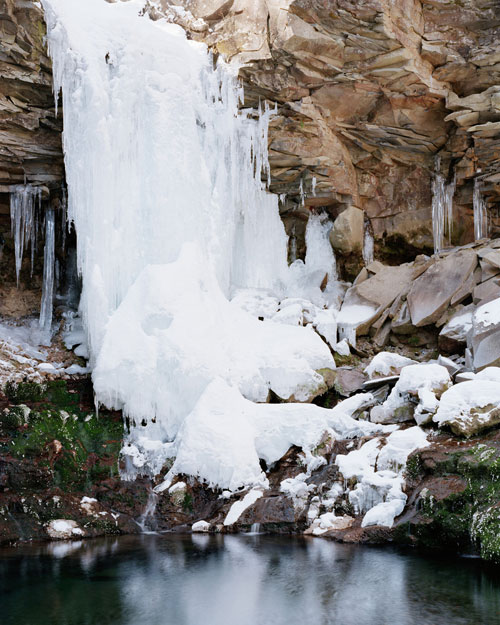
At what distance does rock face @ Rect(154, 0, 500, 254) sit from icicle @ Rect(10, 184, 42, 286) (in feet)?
16.3

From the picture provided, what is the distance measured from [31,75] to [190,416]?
7.20m

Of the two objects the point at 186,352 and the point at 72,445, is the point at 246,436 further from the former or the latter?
the point at 72,445

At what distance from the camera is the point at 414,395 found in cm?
933

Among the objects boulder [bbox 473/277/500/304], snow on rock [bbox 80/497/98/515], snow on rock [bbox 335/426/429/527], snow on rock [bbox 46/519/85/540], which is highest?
boulder [bbox 473/277/500/304]

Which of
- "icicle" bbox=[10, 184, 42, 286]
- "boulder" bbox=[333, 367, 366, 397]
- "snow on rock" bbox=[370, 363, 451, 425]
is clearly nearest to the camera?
"snow on rock" bbox=[370, 363, 451, 425]

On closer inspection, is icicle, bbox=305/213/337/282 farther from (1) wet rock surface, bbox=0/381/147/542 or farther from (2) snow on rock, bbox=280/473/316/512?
(2) snow on rock, bbox=280/473/316/512

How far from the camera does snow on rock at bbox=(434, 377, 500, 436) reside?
789 centimetres

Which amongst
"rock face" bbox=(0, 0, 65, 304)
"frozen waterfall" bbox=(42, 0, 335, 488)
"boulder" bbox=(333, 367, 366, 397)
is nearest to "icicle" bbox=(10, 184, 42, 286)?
"rock face" bbox=(0, 0, 65, 304)

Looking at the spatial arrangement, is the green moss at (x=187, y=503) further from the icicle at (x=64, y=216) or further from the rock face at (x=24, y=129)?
the icicle at (x=64, y=216)

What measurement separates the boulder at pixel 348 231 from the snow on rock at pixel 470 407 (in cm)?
760

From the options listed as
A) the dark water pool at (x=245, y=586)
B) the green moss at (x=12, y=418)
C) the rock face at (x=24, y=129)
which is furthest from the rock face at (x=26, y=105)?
the dark water pool at (x=245, y=586)

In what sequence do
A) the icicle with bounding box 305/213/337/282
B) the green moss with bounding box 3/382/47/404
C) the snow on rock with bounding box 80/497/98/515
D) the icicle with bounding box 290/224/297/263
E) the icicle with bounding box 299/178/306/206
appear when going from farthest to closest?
1. the icicle with bounding box 290/224/297/263
2. the icicle with bounding box 305/213/337/282
3. the icicle with bounding box 299/178/306/206
4. the green moss with bounding box 3/382/47/404
5. the snow on rock with bounding box 80/497/98/515

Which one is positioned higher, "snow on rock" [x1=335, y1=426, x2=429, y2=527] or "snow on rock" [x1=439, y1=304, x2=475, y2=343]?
"snow on rock" [x1=439, y1=304, x2=475, y2=343]

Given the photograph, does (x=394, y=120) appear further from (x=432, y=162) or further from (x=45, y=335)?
(x=45, y=335)
